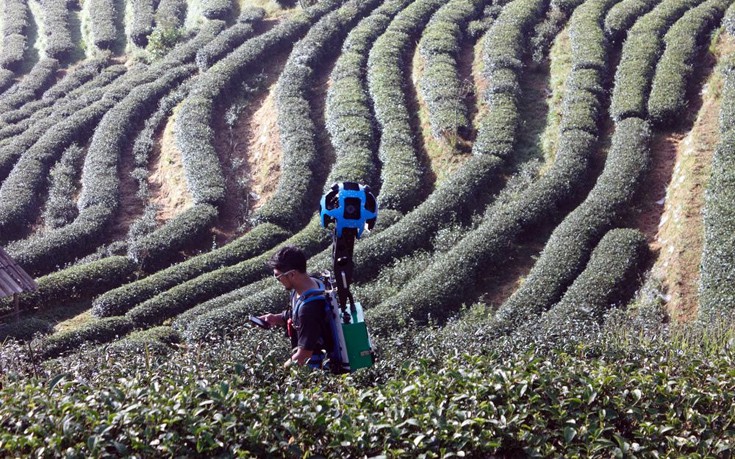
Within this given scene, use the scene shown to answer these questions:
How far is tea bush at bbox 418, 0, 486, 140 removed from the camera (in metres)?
20.9

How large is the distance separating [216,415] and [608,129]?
54.4 feet

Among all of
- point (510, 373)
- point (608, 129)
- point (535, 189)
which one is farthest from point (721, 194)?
point (510, 373)

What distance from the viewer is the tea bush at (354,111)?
65.5 feet

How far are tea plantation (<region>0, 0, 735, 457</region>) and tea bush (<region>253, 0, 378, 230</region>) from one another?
0.33ft

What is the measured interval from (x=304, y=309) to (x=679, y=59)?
17.6 meters

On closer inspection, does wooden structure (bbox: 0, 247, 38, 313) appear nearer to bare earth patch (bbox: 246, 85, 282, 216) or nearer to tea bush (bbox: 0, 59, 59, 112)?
bare earth patch (bbox: 246, 85, 282, 216)

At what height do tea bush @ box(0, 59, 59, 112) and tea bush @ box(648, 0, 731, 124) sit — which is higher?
tea bush @ box(0, 59, 59, 112)

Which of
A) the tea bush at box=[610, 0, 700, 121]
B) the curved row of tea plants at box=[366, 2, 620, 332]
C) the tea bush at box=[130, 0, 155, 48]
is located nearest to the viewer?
the curved row of tea plants at box=[366, 2, 620, 332]

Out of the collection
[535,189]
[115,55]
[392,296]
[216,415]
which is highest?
[115,55]

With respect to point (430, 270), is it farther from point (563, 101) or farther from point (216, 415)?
point (216, 415)

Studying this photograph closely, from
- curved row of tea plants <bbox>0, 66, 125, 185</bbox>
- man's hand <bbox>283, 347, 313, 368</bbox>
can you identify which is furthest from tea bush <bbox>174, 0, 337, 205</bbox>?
man's hand <bbox>283, 347, 313, 368</bbox>

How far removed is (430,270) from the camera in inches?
597

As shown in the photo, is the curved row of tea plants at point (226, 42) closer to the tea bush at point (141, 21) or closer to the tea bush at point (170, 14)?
the tea bush at point (170, 14)

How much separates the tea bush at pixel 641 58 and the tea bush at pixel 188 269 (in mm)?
8803
